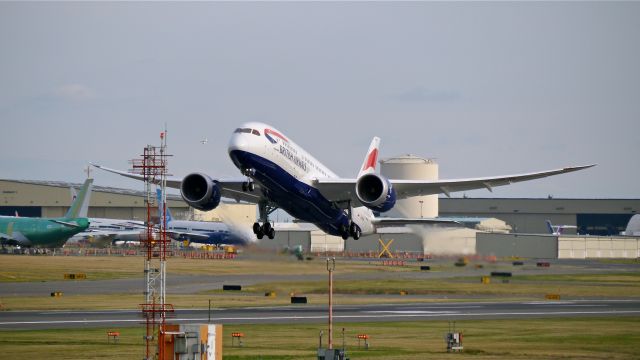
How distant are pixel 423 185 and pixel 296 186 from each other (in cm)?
931

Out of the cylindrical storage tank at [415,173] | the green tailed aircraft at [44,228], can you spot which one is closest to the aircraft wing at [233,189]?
the green tailed aircraft at [44,228]

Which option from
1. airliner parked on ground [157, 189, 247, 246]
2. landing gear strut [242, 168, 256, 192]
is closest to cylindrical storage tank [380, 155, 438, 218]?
airliner parked on ground [157, 189, 247, 246]

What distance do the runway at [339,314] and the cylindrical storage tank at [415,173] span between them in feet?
271

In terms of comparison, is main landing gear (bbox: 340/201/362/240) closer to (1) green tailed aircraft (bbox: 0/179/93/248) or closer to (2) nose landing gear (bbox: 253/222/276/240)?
(2) nose landing gear (bbox: 253/222/276/240)

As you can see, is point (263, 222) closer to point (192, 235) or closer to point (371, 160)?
point (371, 160)

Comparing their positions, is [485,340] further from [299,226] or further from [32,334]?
[299,226]

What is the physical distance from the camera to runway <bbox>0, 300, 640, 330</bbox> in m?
64.5

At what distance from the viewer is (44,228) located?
132125 mm

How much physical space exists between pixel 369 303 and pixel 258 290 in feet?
43.5

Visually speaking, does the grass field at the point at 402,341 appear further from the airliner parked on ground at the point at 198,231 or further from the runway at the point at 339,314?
the airliner parked on ground at the point at 198,231

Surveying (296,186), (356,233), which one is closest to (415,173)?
(356,233)

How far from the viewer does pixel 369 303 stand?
255 ft

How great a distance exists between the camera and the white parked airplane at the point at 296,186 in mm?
54969

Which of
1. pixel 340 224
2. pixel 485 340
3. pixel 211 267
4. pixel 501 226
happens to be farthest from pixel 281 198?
pixel 501 226
